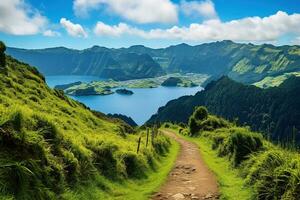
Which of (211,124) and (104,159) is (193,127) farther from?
(104,159)

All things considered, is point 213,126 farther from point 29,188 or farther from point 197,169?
point 29,188

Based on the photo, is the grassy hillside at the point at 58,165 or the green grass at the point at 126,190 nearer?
the grassy hillside at the point at 58,165

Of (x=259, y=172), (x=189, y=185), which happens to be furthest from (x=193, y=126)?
(x=259, y=172)

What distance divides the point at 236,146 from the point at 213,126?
43.9 m

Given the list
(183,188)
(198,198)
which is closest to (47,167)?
(198,198)

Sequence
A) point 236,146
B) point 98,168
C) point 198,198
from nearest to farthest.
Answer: point 198,198
point 98,168
point 236,146

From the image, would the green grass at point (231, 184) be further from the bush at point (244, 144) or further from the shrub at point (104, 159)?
the shrub at point (104, 159)

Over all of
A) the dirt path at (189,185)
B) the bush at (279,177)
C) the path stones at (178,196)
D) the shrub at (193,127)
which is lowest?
the shrub at (193,127)

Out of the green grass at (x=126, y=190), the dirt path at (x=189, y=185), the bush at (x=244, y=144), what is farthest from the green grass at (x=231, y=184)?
the green grass at (x=126, y=190)

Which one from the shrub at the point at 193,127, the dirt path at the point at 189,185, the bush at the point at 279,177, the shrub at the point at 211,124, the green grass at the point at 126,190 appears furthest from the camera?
the shrub at the point at 193,127

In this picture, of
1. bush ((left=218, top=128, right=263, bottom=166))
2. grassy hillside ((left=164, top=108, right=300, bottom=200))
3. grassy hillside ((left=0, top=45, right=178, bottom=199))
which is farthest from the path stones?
bush ((left=218, top=128, right=263, bottom=166))

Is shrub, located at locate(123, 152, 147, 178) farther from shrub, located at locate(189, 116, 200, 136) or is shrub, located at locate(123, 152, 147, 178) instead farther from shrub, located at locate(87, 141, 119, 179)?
shrub, located at locate(189, 116, 200, 136)

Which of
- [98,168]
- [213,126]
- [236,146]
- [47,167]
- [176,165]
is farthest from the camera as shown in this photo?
[213,126]

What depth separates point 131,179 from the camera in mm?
21172
